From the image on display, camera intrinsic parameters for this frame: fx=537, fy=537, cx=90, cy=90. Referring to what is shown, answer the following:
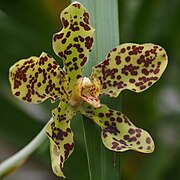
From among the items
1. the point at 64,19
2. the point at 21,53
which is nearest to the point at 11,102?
the point at 21,53

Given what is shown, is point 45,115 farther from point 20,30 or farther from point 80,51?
point 80,51

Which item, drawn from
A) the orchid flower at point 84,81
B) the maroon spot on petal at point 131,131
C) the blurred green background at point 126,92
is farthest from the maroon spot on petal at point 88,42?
the blurred green background at point 126,92

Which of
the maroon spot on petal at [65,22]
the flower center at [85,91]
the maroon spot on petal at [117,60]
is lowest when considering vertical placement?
the flower center at [85,91]

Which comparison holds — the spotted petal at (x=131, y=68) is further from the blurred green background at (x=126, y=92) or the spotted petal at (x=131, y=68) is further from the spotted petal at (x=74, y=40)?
the blurred green background at (x=126, y=92)

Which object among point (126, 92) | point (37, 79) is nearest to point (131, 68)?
point (37, 79)

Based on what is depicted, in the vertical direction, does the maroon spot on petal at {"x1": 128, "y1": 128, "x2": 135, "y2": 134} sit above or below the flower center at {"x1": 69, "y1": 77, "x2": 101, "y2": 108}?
below

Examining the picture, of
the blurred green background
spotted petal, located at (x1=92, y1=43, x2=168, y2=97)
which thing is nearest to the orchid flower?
spotted petal, located at (x1=92, y1=43, x2=168, y2=97)

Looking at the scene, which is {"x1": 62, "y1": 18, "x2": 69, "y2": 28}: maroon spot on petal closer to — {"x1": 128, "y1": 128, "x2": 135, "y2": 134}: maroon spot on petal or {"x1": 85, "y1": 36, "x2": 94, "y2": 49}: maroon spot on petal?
{"x1": 85, "y1": 36, "x2": 94, "y2": 49}: maroon spot on petal
